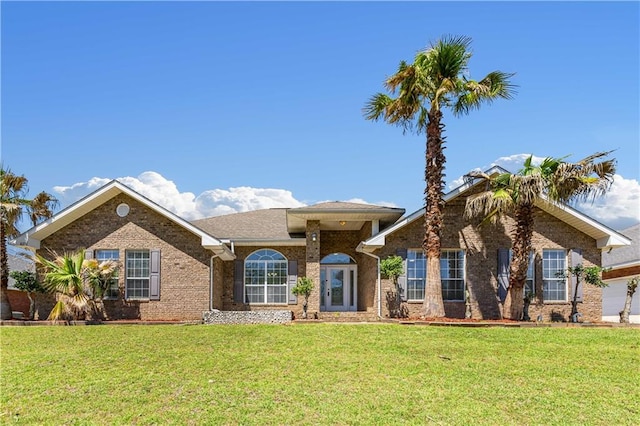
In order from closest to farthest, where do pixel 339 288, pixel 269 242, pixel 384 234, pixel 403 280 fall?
pixel 384 234, pixel 403 280, pixel 269 242, pixel 339 288

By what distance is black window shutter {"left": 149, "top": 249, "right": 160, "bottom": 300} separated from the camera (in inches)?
728

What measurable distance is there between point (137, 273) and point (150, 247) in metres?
1.01

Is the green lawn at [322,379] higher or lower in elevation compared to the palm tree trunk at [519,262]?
lower

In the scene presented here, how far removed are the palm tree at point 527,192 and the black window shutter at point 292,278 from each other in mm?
7023

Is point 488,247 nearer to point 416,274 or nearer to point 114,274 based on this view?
point 416,274

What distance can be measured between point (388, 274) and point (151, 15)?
10339 mm

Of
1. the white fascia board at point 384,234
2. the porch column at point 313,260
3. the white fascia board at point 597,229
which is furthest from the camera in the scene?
the porch column at point 313,260

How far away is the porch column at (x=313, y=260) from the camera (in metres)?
19.9

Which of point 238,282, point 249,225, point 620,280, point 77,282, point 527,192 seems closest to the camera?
point 527,192

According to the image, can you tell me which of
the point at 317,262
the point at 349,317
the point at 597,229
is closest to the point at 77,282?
the point at 317,262

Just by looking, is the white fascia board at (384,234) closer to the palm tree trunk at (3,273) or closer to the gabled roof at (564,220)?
the gabled roof at (564,220)

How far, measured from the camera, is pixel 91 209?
19.0 m

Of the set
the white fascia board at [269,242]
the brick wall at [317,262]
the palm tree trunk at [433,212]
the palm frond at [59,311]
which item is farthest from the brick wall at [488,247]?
the palm frond at [59,311]

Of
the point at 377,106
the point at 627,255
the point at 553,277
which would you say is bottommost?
the point at 553,277
